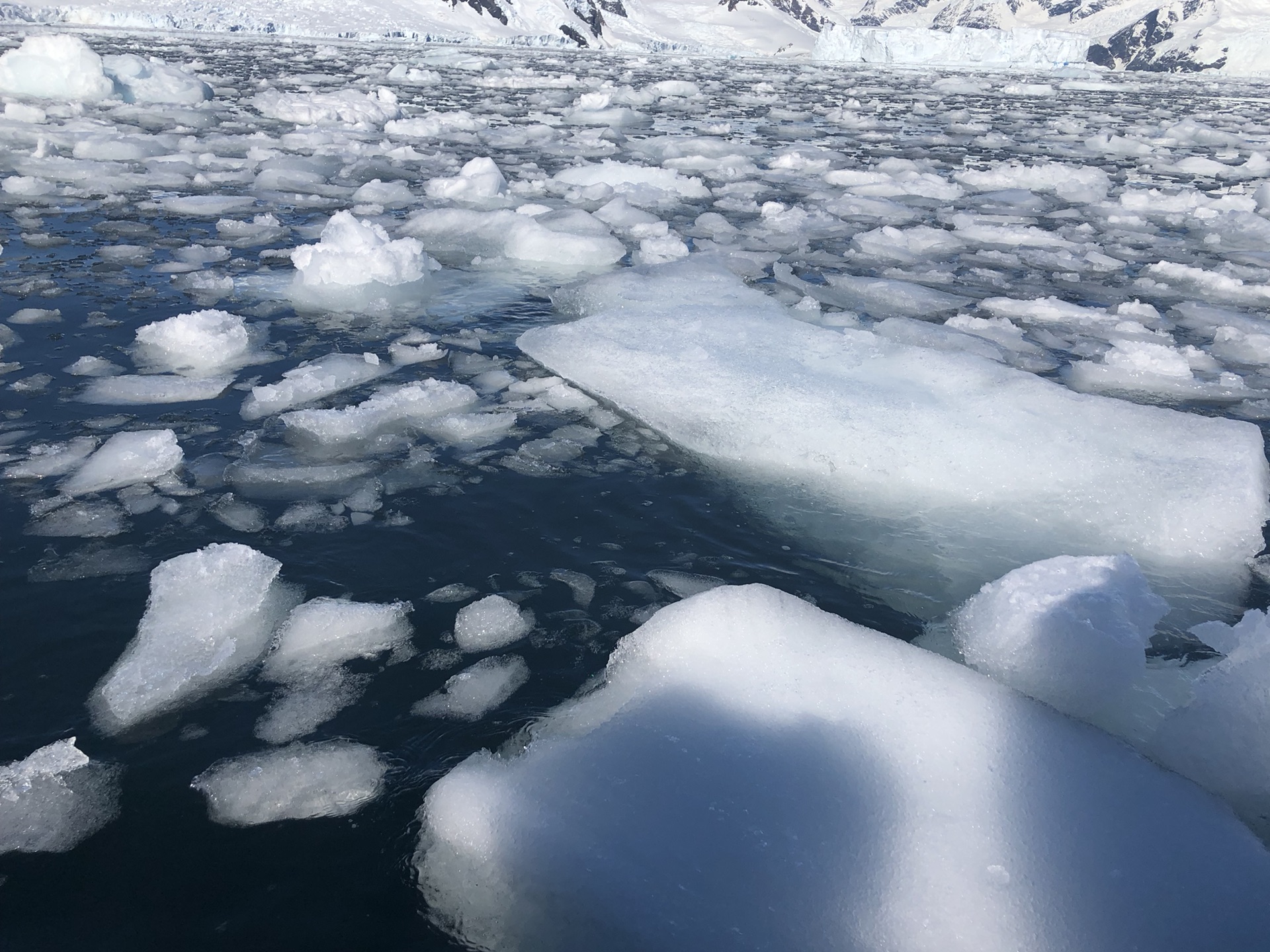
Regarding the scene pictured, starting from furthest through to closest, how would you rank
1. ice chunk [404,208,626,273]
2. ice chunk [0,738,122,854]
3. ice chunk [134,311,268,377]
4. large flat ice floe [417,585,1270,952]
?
ice chunk [404,208,626,273] → ice chunk [134,311,268,377] → ice chunk [0,738,122,854] → large flat ice floe [417,585,1270,952]

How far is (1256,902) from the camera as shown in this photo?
1657 millimetres

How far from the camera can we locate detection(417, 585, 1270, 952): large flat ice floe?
1607 mm

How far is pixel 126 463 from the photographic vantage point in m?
3.21

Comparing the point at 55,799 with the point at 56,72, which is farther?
the point at 56,72

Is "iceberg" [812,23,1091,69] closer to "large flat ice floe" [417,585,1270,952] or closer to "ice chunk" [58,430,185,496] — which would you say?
"ice chunk" [58,430,185,496]

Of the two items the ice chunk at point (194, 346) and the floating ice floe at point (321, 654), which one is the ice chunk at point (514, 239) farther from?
the floating ice floe at point (321, 654)

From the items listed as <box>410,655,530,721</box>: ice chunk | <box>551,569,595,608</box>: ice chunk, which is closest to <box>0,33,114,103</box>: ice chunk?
<box>551,569,595,608</box>: ice chunk

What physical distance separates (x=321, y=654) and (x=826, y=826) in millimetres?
1497

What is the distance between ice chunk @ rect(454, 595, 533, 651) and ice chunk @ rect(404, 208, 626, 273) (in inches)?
158

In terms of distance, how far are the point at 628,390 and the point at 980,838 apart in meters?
2.66

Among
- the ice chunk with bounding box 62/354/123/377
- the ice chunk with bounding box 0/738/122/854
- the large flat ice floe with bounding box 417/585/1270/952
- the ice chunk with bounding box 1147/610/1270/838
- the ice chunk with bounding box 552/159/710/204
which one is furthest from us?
the ice chunk with bounding box 552/159/710/204

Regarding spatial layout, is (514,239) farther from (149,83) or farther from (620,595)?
(149,83)

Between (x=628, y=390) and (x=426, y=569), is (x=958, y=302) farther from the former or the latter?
(x=426, y=569)

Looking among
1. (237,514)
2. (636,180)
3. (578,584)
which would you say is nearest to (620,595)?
(578,584)
